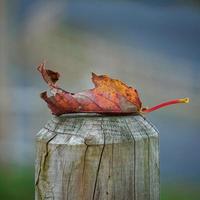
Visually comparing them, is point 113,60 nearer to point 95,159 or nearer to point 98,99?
point 98,99

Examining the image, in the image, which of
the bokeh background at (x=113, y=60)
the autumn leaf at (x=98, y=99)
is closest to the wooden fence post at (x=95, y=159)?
the autumn leaf at (x=98, y=99)

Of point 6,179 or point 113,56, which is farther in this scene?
point 113,56

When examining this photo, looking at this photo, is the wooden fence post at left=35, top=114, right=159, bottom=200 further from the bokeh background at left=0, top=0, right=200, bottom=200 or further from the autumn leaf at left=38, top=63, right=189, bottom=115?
the bokeh background at left=0, top=0, right=200, bottom=200

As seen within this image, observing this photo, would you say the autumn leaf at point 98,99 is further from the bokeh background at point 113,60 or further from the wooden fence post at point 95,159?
the bokeh background at point 113,60

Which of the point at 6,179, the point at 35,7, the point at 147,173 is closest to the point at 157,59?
the point at 35,7

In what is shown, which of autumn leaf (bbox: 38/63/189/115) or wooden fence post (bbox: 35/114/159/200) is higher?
autumn leaf (bbox: 38/63/189/115)

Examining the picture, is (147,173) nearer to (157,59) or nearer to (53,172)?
(53,172)

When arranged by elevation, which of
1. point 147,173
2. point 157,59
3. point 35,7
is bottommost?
point 147,173

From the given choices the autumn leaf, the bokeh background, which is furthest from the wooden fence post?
the bokeh background
